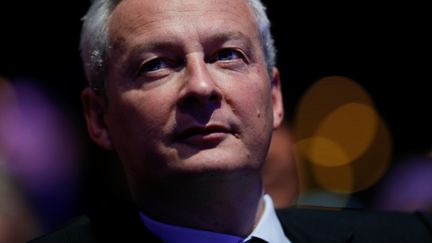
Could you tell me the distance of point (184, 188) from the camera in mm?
2186

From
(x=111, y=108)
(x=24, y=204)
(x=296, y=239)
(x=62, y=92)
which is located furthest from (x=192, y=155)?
(x=62, y=92)

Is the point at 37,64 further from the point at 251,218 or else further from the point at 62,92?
the point at 251,218

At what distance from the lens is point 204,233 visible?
223 cm

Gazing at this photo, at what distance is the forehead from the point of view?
2.28 meters

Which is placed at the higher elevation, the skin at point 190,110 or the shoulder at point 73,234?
the skin at point 190,110

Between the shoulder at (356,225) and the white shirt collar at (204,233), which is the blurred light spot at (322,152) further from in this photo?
the white shirt collar at (204,233)

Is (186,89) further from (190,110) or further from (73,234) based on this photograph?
(73,234)

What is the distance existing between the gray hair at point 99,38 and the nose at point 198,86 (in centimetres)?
39

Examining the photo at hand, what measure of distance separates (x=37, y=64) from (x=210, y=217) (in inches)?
170

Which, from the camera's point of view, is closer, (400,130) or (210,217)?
(210,217)

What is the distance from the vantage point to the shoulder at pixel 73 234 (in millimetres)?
2334

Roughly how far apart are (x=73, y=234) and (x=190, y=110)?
66 cm

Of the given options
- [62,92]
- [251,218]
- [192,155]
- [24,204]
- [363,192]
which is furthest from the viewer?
[363,192]

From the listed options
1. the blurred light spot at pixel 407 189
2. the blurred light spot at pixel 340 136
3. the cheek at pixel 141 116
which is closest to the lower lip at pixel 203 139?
the cheek at pixel 141 116
